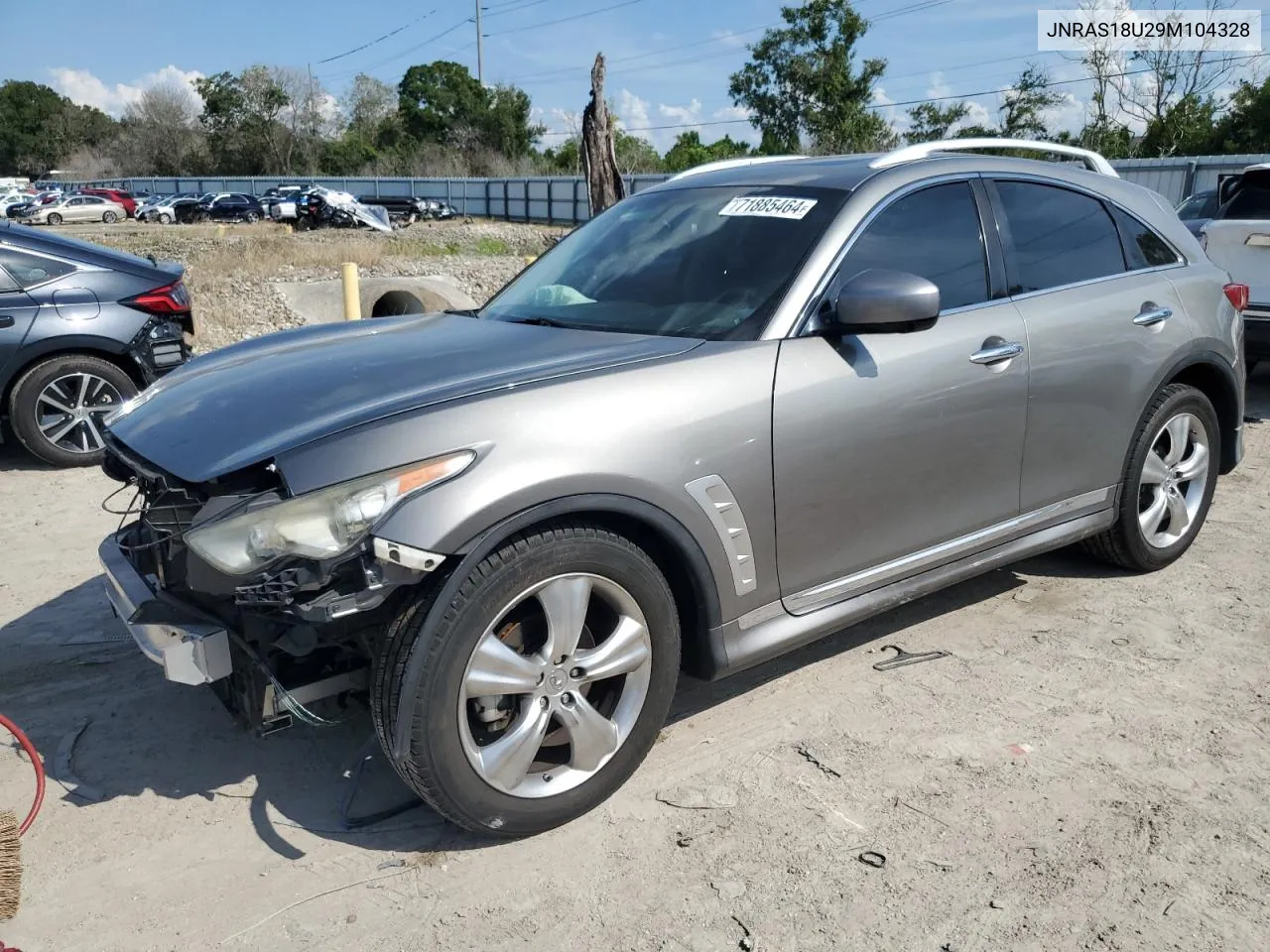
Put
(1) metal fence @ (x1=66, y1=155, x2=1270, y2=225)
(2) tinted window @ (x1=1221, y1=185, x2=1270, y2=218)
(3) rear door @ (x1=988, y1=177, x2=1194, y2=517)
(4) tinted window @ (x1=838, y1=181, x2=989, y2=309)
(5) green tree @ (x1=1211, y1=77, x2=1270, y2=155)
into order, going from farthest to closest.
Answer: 1. (5) green tree @ (x1=1211, y1=77, x2=1270, y2=155)
2. (1) metal fence @ (x1=66, y1=155, x2=1270, y2=225)
3. (2) tinted window @ (x1=1221, y1=185, x2=1270, y2=218)
4. (3) rear door @ (x1=988, y1=177, x2=1194, y2=517)
5. (4) tinted window @ (x1=838, y1=181, x2=989, y2=309)

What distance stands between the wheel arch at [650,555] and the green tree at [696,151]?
52740 millimetres

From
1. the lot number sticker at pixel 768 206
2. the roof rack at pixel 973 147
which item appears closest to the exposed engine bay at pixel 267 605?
the lot number sticker at pixel 768 206

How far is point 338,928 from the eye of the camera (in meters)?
2.54

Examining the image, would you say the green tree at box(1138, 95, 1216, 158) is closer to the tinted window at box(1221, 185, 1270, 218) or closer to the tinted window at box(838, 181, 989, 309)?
the tinted window at box(1221, 185, 1270, 218)

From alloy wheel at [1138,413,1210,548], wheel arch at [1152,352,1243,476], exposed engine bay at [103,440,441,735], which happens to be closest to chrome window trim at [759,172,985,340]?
exposed engine bay at [103,440,441,735]

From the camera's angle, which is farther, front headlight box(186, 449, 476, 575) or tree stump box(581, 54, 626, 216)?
tree stump box(581, 54, 626, 216)

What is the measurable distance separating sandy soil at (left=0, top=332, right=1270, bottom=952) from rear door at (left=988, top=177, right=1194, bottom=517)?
2.23 feet

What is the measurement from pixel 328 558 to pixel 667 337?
1302 mm

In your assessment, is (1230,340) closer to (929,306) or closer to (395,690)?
(929,306)

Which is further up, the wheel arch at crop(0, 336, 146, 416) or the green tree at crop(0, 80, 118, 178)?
the green tree at crop(0, 80, 118, 178)

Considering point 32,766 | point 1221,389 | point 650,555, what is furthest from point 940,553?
point 32,766

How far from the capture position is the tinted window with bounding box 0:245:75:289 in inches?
260

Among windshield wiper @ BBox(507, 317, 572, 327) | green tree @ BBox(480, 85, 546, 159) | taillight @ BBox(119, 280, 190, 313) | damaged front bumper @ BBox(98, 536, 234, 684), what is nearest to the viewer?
damaged front bumper @ BBox(98, 536, 234, 684)

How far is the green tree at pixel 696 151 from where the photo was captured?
2237 inches
